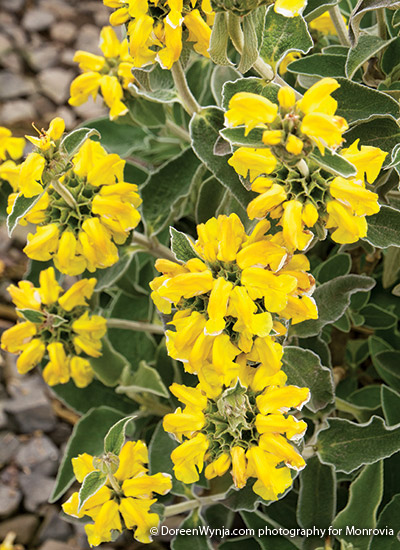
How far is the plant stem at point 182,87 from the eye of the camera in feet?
2.05

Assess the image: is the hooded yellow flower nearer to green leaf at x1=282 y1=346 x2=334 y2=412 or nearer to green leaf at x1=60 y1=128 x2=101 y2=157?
green leaf at x1=60 y1=128 x2=101 y2=157

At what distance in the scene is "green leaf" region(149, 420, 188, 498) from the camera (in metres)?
0.81

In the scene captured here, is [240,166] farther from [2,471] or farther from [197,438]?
[2,471]

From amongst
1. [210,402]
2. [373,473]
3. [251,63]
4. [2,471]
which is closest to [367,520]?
[373,473]

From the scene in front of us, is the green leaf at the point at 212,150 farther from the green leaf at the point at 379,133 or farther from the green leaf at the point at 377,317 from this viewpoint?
the green leaf at the point at 377,317

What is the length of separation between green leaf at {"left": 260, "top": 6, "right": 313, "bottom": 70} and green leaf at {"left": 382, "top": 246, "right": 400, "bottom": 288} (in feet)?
0.91

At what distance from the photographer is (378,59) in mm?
723

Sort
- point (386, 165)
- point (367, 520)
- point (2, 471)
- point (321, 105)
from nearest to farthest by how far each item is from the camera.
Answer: point (321, 105) → point (386, 165) → point (367, 520) → point (2, 471)

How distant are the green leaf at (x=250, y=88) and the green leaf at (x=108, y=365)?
0.39 m

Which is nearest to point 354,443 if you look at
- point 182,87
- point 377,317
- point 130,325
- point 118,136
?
point 377,317

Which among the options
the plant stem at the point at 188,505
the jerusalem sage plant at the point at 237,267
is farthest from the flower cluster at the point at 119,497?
the plant stem at the point at 188,505

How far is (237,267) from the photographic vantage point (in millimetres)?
529

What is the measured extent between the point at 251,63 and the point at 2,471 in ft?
3.20

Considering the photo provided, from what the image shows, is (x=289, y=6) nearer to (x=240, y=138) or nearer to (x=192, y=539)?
(x=240, y=138)
